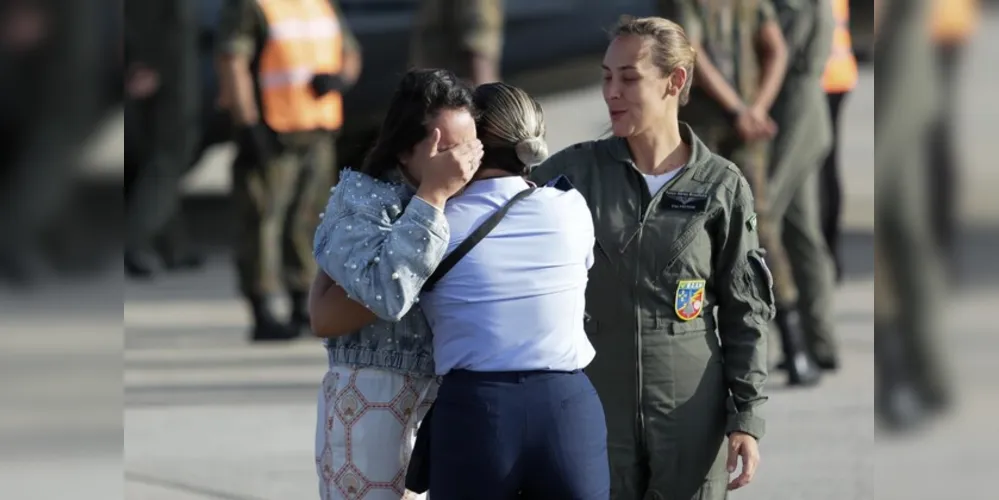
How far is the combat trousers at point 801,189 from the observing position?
709 centimetres

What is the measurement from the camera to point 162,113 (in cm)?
1054

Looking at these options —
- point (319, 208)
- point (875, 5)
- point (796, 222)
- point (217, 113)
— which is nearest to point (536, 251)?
point (875, 5)

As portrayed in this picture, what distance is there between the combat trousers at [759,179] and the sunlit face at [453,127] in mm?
4212

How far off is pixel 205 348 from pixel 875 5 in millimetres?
6091

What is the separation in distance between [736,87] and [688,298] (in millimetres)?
3913

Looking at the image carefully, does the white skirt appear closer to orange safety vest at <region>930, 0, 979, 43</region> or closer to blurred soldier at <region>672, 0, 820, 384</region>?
orange safety vest at <region>930, 0, 979, 43</region>

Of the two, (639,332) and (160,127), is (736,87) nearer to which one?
(639,332)

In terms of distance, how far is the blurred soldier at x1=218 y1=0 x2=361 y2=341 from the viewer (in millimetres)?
Answer: 7949

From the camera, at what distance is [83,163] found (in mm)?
1953

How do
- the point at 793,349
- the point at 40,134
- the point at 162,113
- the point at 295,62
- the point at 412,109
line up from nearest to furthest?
the point at 40,134
the point at 412,109
the point at 793,349
the point at 295,62
the point at 162,113

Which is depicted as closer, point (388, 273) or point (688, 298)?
point (388, 273)

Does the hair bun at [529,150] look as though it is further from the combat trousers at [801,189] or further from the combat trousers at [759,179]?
the combat trousers at [801,189]

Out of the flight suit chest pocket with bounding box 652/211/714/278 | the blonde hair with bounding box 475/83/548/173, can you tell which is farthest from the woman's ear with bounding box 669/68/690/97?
the blonde hair with bounding box 475/83/548/173

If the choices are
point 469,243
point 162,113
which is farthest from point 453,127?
point 162,113
